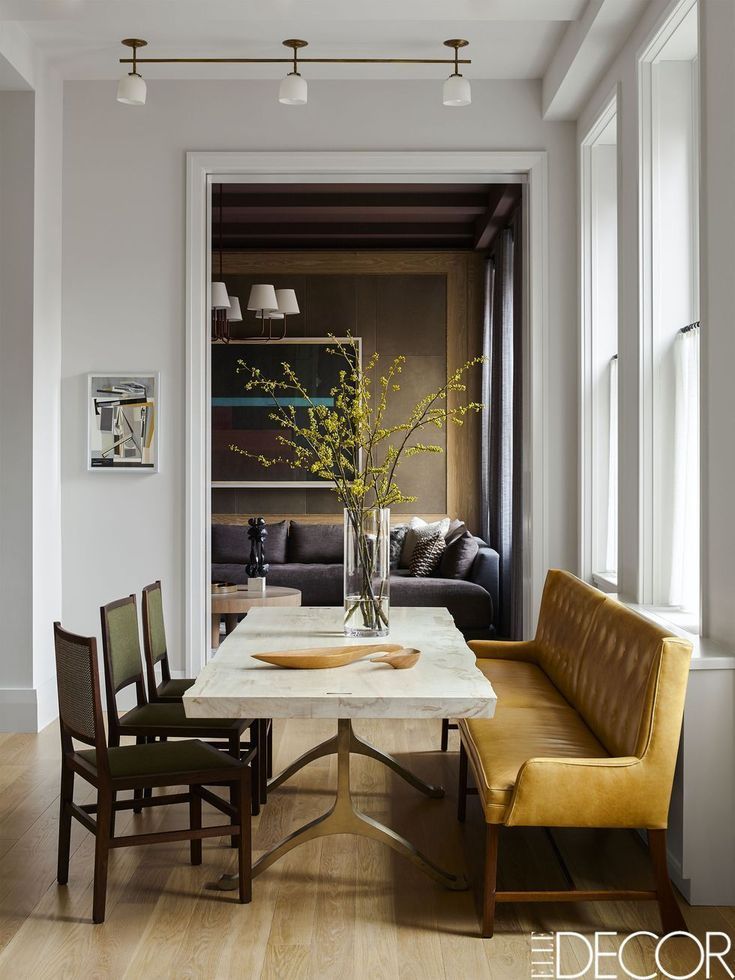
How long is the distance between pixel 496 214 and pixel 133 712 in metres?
4.72

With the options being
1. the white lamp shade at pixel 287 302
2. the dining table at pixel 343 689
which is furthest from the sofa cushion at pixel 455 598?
the dining table at pixel 343 689

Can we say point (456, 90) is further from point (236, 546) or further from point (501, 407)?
point (236, 546)

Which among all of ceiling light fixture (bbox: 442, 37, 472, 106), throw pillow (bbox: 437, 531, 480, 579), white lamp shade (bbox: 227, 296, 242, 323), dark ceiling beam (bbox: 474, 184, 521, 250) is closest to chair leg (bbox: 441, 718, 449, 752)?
ceiling light fixture (bbox: 442, 37, 472, 106)

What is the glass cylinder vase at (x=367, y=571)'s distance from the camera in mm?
3287

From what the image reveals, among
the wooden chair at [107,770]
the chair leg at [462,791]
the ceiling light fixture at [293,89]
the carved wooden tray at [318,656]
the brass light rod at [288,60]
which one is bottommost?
the chair leg at [462,791]

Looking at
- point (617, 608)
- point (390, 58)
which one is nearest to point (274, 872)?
point (617, 608)

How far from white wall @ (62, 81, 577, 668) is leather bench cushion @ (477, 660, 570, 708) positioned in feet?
3.89

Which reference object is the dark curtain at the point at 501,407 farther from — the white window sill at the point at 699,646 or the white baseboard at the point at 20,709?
the white baseboard at the point at 20,709

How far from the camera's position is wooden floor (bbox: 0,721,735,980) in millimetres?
2572

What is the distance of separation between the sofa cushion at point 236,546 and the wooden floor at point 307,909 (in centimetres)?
431

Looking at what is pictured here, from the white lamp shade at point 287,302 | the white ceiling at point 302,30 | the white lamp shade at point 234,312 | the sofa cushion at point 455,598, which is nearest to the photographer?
the white ceiling at point 302,30

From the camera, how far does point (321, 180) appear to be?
5250 millimetres

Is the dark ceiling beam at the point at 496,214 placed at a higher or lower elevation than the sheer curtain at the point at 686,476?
higher

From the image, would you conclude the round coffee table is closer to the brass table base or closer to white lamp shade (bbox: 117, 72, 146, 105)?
the brass table base
